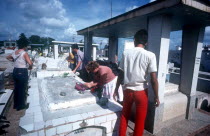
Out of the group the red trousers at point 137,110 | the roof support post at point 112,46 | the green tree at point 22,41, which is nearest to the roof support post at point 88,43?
the roof support post at point 112,46

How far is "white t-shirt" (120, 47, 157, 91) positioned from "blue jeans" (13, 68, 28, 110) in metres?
3.74

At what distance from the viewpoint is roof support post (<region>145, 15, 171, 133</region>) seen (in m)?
3.19

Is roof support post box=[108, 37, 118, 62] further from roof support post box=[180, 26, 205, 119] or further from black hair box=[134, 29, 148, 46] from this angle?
black hair box=[134, 29, 148, 46]

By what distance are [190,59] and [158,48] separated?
77.3 inches

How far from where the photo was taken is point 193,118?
4.63 m

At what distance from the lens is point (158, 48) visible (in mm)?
3277

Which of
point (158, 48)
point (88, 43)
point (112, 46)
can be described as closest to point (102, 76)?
point (158, 48)

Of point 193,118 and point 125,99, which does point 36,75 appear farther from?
point 193,118

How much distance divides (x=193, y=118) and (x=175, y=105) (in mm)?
1328

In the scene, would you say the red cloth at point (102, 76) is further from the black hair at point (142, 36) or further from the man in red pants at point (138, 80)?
the black hair at point (142, 36)

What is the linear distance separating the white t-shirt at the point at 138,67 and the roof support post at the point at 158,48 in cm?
135

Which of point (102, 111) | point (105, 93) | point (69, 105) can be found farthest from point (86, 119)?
point (105, 93)

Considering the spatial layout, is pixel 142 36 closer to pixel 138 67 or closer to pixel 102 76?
pixel 138 67

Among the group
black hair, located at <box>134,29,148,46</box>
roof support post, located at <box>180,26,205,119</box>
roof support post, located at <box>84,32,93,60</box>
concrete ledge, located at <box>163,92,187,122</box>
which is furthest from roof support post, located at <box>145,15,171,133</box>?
roof support post, located at <box>84,32,93,60</box>
